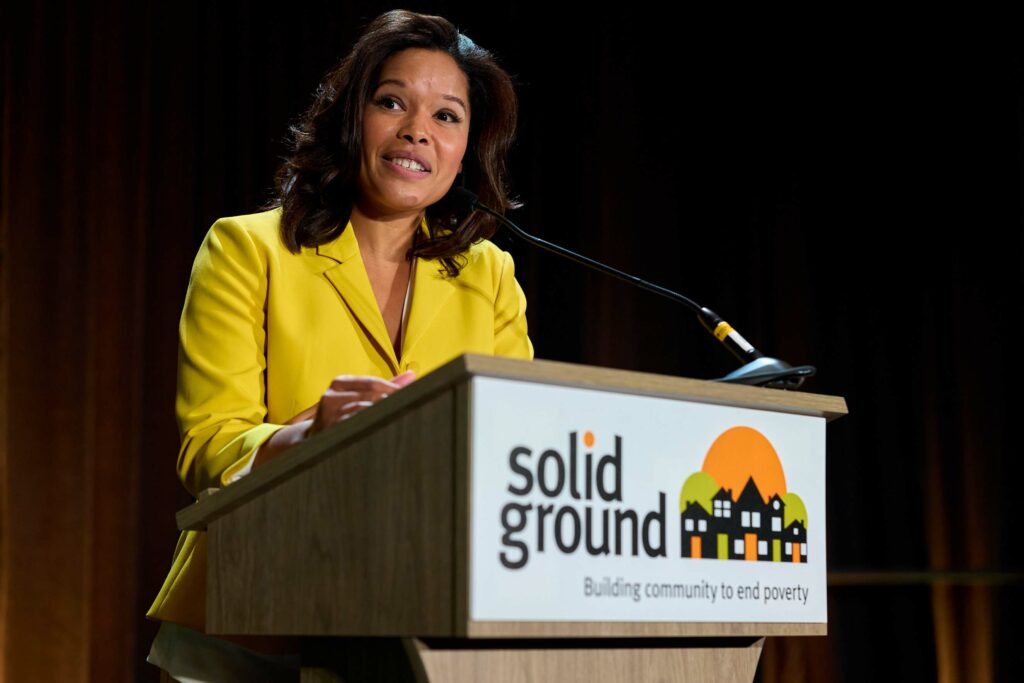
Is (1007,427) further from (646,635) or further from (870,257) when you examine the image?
(646,635)

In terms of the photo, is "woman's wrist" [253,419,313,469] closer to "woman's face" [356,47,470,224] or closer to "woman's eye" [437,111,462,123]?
"woman's face" [356,47,470,224]

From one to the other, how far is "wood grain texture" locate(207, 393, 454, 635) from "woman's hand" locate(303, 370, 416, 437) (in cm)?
6

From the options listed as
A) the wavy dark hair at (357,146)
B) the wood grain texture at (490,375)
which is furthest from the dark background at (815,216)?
the wood grain texture at (490,375)

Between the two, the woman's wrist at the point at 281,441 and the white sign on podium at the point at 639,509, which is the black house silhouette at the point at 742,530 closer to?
the white sign on podium at the point at 639,509

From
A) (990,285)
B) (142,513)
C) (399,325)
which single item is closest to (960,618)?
(990,285)

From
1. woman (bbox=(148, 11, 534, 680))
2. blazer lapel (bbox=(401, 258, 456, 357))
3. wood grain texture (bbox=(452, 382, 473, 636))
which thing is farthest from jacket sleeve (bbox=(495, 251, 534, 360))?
wood grain texture (bbox=(452, 382, 473, 636))

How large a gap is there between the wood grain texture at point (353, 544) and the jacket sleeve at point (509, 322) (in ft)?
2.10

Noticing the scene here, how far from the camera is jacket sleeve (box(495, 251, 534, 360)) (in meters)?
1.78

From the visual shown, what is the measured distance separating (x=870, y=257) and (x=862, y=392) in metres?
0.40

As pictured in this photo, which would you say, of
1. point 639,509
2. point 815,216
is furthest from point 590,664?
point 815,216

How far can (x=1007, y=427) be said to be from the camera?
3609mm

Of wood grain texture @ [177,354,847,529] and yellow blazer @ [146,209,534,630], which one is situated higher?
yellow blazer @ [146,209,534,630]

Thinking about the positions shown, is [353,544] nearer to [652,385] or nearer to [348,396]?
[348,396]

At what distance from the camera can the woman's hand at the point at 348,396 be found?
3.83 ft
